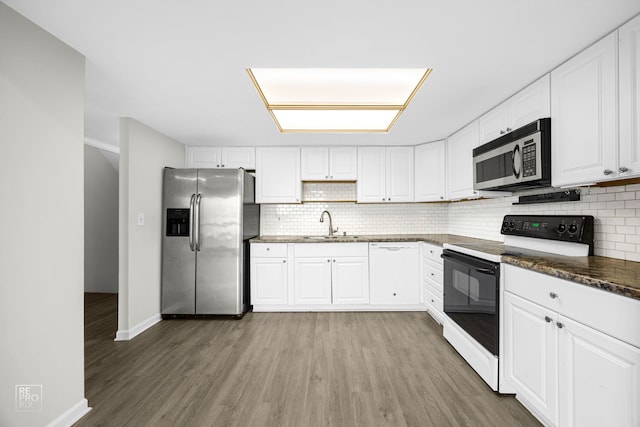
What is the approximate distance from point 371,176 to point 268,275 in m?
1.96

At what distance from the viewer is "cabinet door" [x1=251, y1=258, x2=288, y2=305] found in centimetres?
362

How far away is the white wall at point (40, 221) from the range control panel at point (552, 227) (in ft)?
11.0

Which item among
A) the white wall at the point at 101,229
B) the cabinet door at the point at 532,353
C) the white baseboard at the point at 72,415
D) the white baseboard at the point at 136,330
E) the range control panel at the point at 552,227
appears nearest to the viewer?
the cabinet door at the point at 532,353

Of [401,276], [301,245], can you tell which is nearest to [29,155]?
[301,245]

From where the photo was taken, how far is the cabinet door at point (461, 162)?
298cm

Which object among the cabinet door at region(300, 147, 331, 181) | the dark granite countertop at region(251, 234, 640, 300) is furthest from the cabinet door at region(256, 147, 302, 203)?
the dark granite countertop at region(251, 234, 640, 300)

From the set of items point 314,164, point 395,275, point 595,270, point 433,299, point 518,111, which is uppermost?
point 518,111

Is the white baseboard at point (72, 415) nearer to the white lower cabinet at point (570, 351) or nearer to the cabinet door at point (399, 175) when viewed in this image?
the white lower cabinet at point (570, 351)

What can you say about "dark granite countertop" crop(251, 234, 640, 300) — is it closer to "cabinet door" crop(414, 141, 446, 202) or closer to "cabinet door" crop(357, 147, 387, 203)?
"cabinet door" crop(414, 141, 446, 202)

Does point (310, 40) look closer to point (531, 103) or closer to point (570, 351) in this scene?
point (531, 103)

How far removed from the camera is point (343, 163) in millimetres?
3951

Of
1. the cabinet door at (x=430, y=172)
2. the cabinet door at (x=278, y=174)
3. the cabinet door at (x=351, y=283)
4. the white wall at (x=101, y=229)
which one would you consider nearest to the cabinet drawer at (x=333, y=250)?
the cabinet door at (x=351, y=283)

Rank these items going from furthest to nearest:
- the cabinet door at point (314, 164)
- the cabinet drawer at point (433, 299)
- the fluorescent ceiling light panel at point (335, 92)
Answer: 1. the cabinet door at point (314, 164)
2. the cabinet drawer at point (433, 299)
3. the fluorescent ceiling light panel at point (335, 92)

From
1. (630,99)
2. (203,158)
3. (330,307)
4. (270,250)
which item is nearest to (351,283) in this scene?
(330,307)
